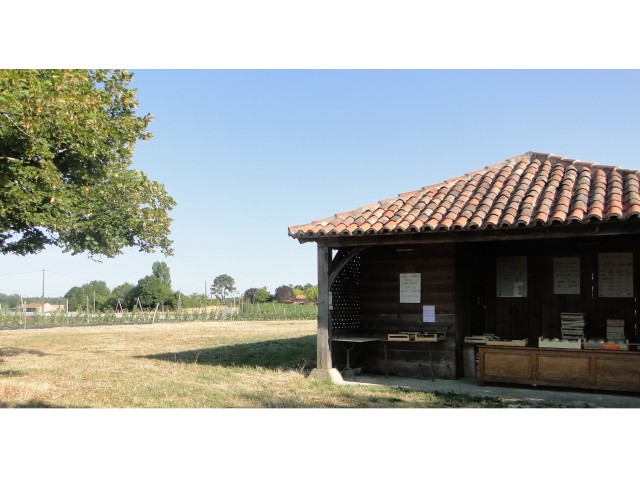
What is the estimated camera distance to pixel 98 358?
16406 mm

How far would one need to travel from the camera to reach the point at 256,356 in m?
16.2

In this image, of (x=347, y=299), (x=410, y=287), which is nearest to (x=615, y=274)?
(x=410, y=287)

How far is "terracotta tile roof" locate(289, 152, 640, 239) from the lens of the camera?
30.3 feet

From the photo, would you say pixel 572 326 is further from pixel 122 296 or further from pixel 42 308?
pixel 122 296

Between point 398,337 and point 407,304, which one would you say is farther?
point 407,304

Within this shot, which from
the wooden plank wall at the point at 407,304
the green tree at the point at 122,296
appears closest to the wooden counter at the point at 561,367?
the wooden plank wall at the point at 407,304

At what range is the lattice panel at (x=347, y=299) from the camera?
1217 cm

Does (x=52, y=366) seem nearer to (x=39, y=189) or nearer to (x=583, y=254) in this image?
(x=39, y=189)

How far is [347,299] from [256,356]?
15.6 feet

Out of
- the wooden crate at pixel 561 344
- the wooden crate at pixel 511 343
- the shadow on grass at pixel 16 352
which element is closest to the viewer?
the wooden crate at pixel 561 344

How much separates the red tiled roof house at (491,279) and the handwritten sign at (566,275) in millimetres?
20

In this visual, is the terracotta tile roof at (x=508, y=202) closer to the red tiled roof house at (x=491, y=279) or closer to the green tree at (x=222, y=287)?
the red tiled roof house at (x=491, y=279)

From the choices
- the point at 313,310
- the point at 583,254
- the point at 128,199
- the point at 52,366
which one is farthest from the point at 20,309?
the point at 583,254

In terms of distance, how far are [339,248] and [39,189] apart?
250 inches
